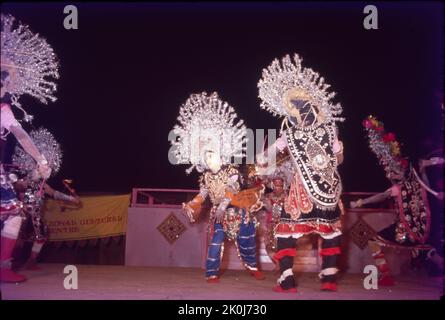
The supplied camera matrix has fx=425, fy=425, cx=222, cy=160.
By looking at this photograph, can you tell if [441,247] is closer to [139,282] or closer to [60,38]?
[139,282]

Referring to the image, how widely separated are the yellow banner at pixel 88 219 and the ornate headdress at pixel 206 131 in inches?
124

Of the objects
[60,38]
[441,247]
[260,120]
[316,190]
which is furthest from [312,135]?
[60,38]

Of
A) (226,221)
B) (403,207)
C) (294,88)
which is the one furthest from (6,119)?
(403,207)

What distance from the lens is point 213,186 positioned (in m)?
6.00

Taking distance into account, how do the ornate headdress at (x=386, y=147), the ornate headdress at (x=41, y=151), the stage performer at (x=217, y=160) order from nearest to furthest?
the stage performer at (x=217, y=160) < the ornate headdress at (x=386, y=147) < the ornate headdress at (x=41, y=151)

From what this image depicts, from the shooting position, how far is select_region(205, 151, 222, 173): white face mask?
6.00 metres

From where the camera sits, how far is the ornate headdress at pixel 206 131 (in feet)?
20.0

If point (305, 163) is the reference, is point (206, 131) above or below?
above

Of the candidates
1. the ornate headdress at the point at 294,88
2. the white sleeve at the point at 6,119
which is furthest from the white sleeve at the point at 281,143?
the white sleeve at the point at 6,119

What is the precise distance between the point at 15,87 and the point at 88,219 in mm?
4481

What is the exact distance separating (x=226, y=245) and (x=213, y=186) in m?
2.05

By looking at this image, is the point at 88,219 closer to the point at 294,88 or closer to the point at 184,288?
the point at 184,288

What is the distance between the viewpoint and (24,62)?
480 cm

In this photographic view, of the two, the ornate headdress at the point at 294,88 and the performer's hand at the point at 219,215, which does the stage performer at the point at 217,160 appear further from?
the ornate headdress at the point at 294,88
